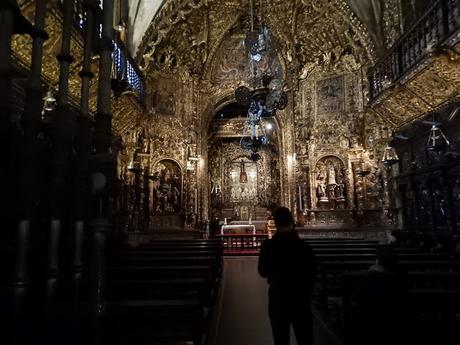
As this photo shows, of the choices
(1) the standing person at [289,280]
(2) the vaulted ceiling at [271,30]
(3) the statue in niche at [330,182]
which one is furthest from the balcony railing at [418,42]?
(1) the standing person at [289,280]

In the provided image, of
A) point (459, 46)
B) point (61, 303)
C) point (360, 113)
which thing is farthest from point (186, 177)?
point (61, 303)

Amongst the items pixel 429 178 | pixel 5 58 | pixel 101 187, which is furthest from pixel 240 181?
pixel 5 58

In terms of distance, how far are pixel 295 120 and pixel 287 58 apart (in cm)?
320

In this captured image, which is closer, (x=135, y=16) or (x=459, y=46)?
(x=459, y=46)

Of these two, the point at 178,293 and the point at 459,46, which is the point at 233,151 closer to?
the point at 459,46

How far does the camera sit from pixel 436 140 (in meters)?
9.05

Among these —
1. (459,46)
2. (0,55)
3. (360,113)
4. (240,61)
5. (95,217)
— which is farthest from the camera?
(240,61)

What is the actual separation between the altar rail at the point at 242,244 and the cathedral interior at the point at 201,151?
220mm

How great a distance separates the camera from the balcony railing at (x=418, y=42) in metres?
7.54

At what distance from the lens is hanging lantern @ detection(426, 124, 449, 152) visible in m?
8.74

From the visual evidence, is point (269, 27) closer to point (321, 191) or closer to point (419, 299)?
point (321, 191)

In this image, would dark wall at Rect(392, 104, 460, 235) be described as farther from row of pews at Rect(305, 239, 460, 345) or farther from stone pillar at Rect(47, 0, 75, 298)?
stone pillar at Rect(47, 0, 75, 298)

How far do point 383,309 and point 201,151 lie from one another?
14349mm

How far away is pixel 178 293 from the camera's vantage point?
403 cm
